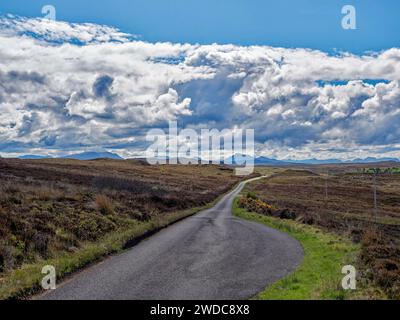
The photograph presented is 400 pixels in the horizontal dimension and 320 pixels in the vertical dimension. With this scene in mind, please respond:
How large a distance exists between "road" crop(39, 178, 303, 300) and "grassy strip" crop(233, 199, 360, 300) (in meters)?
0.46

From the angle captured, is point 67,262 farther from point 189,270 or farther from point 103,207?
point 103,207

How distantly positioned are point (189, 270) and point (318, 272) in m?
4.24

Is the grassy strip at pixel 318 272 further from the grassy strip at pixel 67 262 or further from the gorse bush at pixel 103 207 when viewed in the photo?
A: the gorse bush at pixel 103 207

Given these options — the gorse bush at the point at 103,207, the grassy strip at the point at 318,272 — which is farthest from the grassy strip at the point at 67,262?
the grassy strip at the point at 318,272

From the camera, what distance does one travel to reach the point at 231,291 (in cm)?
1193

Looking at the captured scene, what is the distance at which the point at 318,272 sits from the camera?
14602 mm

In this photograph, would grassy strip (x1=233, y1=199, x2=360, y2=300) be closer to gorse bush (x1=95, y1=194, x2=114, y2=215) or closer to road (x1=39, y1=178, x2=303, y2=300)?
road (x1=39, y1=178, x2=303, y2=300)

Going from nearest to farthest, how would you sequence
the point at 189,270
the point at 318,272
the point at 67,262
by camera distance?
the point at 318,272, the point at 189,270, the point at 67,262

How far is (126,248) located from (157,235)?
4994 millimetres

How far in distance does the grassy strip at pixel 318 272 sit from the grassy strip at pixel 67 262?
6.21m

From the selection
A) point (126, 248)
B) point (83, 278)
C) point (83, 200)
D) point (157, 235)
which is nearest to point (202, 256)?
point (126, 248)

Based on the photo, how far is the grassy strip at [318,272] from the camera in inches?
449

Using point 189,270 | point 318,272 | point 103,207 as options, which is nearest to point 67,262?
point 189,270
